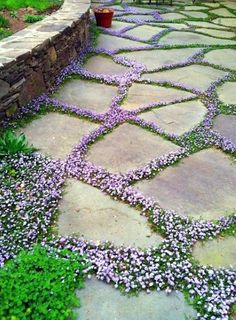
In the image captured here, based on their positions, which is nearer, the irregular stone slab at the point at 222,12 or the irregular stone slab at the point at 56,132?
the irregular stone slab at the point at 56,132

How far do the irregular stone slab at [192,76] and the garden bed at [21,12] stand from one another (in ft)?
6.14

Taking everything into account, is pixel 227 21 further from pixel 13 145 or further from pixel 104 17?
pixel 13 145

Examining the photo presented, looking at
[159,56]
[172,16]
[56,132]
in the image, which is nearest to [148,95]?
[56,132]

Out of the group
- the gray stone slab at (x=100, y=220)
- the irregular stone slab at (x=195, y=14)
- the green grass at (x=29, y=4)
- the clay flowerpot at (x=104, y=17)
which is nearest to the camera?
the gray stone slab at (x=100, y=220)

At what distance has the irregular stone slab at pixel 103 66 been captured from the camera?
4551 mm

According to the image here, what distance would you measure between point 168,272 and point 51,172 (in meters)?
1.23

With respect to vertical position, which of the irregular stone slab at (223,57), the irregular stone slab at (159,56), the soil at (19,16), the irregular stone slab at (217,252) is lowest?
the irregular stone slab at (217,252)

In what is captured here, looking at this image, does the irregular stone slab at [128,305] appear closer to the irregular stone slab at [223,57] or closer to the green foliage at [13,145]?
the green foliage at [13,145]

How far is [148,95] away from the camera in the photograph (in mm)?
4039

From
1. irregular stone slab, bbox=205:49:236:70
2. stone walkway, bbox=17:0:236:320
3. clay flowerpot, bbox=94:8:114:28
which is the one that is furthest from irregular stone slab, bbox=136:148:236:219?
clay flowerpot, bbox=94:8:114:28

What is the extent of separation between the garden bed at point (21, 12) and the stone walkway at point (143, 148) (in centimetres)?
99

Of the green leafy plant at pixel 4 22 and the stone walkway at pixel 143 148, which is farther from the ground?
the green leafy plant at pixel 4 22

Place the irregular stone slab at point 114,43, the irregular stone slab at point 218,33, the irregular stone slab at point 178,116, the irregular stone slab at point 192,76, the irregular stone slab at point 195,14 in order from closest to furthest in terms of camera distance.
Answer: the irregular stone slab at point 178,116
the irregular stone slab at point 192,76
the irregular stone slab at point 114,43
the irregular stone slab at point 218,33
the irregular stone slab at point 195,14

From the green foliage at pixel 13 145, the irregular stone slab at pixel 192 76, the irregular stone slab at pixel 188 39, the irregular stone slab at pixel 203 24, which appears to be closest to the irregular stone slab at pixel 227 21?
the irregular stone slab at pixel 203 24
